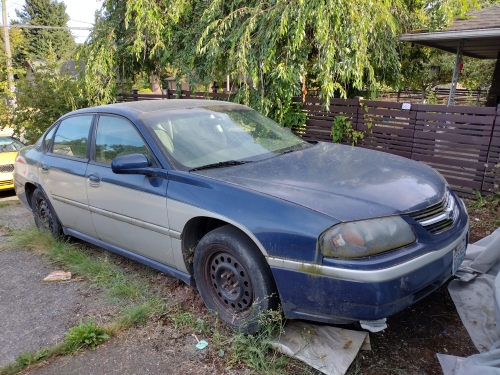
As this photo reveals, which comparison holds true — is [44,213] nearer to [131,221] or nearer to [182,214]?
[131,221]

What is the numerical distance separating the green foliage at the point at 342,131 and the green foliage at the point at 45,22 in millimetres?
49384

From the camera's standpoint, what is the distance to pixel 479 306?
287cm

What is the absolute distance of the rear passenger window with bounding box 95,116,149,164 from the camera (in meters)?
3.27

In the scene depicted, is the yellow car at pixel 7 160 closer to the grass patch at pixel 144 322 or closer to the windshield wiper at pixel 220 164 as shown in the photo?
the grass patch at pixel 144 322

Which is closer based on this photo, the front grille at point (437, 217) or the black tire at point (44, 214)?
the front grille at point (437, 217)

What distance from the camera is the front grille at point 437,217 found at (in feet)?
7.79

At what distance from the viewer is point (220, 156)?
3125 millimetres

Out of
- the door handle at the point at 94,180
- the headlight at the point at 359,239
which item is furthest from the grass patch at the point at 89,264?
the headlight at the point at 359,239

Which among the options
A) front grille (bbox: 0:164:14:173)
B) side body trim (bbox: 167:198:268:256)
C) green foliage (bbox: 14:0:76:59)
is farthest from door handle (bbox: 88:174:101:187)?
green foliage (bbox: 14:0:76:59)

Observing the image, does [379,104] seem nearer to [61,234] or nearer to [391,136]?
[391,136]

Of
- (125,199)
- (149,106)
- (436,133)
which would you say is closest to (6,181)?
(149,106)

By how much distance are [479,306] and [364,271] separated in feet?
4.54

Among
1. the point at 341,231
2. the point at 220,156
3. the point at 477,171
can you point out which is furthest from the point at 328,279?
the point at 477,171

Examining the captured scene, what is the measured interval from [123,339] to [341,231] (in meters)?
1.73
